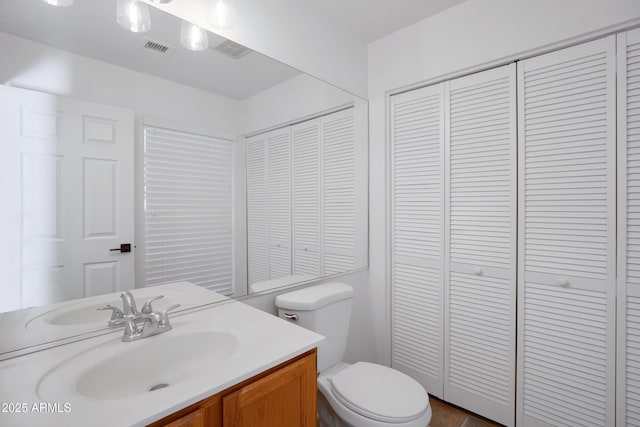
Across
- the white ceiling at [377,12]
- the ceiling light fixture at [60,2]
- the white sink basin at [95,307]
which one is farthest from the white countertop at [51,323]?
the white ceiling at [377,12]

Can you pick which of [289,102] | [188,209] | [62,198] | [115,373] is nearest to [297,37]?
[289,102]

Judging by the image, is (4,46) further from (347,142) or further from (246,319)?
(347,142)

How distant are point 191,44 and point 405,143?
4.45 ft

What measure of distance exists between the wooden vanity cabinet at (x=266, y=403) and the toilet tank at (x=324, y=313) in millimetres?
403

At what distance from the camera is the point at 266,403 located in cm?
87

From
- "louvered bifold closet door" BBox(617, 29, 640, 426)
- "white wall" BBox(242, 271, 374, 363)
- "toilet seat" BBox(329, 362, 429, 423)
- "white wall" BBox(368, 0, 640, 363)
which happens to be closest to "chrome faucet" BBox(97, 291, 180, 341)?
"toilet seat" BBox(329, 362, 429, 423)

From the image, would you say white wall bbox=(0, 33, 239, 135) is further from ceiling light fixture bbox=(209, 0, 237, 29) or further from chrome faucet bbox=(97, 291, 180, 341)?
chrome faucet bbox=(97, 291, 180, 341)

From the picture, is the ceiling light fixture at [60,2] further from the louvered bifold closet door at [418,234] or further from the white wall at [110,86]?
the louvered bifold closet door at [418,234]

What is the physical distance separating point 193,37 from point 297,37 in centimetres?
65

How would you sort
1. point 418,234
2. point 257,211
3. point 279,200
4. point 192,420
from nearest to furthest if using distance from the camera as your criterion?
1. point 192,420
2. point 257,211
3. point 279,200
4. point 418,234

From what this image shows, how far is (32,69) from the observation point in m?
0.89

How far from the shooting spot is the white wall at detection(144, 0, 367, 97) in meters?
1.34

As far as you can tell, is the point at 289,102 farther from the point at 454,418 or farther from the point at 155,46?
the point at 454,418

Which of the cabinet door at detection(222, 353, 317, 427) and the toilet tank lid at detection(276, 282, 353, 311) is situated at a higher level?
the toilet tank lid at detection(276, 282, 353, 311)
